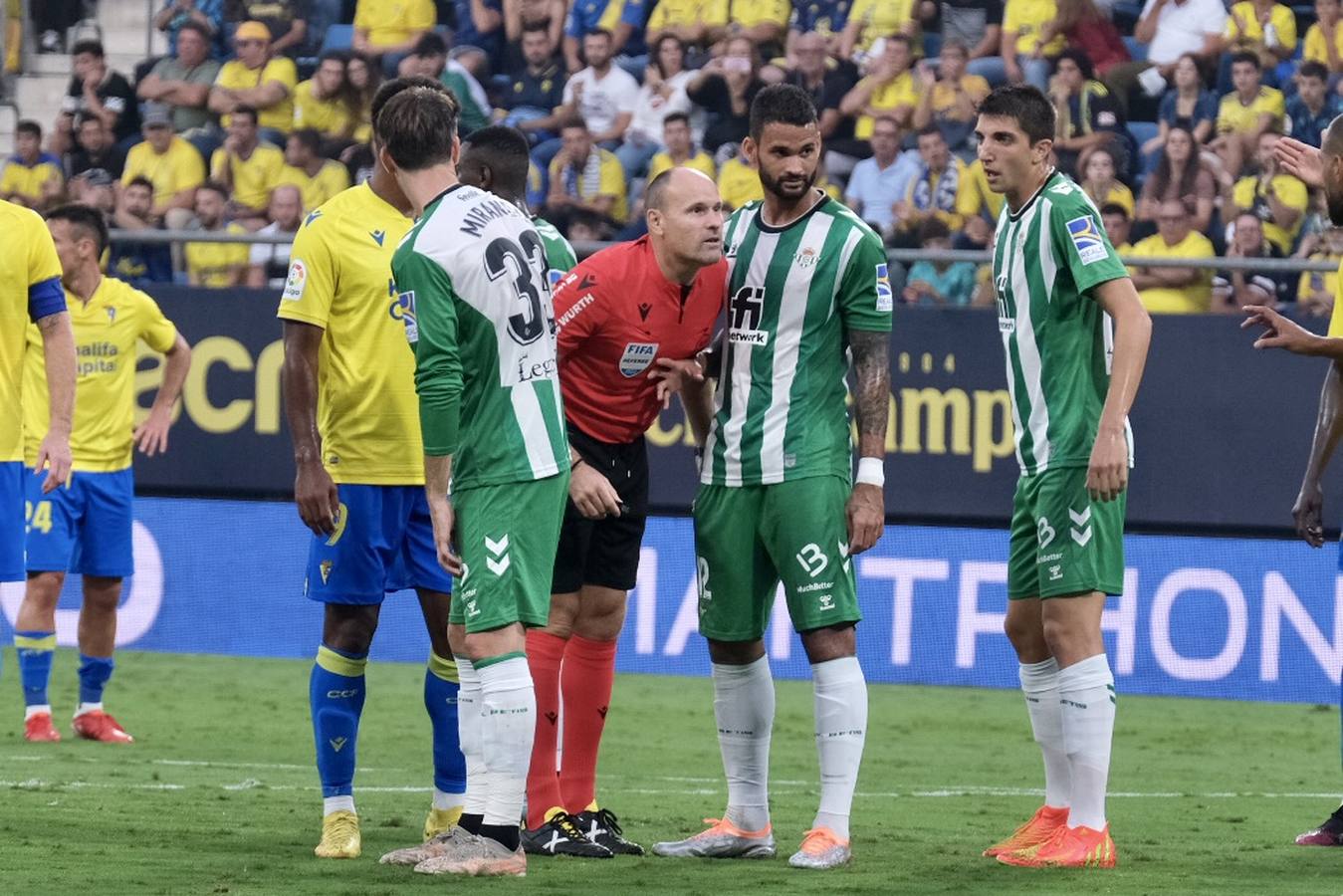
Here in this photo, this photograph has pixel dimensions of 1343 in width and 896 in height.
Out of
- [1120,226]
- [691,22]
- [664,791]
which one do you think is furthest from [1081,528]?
[691,22]

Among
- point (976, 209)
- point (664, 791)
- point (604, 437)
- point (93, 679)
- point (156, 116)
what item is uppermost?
point (156, 116)

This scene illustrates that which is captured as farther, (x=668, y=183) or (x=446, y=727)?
(x=446, y=727)

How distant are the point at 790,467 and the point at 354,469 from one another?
1337 millimetres

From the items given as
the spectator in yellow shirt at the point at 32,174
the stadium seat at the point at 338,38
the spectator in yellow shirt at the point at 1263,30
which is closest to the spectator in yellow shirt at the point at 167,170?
the spectator in yellow shirt at the point at 32,174

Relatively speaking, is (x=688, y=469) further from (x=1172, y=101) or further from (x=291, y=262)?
(x=291, y=262)

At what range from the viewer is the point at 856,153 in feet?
45.3

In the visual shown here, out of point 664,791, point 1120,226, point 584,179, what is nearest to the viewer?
point 664,791

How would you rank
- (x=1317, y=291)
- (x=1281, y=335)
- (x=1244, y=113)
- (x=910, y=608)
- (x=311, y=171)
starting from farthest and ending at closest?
1. (x=311, y=171)
2. (x=1244, y=113)
3. (x=910, y=608)
4. (x=1317, y=291)
5. (x=1281, y=335)

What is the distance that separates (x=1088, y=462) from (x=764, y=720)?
4.07ft

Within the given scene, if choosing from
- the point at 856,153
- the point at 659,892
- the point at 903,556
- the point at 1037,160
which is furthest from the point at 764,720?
the point at 856,153

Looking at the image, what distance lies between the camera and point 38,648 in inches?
367

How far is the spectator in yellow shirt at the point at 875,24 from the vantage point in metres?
14.1

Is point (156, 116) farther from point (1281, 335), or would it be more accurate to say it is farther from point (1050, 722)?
point (1281, 335)

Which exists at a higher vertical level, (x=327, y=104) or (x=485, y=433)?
(x=327, y=104)
